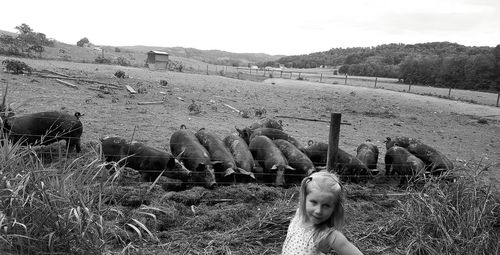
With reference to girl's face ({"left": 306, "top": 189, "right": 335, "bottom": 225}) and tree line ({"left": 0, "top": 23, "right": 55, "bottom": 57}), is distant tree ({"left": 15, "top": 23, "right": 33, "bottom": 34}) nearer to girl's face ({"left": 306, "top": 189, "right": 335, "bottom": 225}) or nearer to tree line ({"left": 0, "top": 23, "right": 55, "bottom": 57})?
tree line ({"left": 0, "top": 23, "right": 55, "bottom": 57})

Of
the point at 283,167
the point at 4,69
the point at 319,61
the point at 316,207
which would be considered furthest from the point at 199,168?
the point at 319,61

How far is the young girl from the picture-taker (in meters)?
2.34

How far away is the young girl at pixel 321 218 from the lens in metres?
2.34

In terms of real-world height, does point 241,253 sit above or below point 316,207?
below

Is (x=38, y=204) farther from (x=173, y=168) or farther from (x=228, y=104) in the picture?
(x=228, y=104)

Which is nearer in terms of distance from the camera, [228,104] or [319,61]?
[228,104]

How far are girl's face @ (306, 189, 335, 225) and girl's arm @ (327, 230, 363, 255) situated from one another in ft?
0.40

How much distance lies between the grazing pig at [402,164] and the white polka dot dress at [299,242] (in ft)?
16.9

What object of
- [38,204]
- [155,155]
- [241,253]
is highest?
[38,204]

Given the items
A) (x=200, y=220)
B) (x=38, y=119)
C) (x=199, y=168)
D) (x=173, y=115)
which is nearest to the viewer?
(x=200, y=220)

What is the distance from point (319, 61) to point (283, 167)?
89.0 meters

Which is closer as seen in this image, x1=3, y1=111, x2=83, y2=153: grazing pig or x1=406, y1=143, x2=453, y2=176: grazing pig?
x1=3, y1=111, x2=83, y2=153: grazing pig

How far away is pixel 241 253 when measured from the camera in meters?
3.97

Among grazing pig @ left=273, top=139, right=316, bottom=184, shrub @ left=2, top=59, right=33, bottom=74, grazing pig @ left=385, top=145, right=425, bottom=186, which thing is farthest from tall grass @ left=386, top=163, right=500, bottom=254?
shrub @ left=2, top=59, right=33, bottom=74
